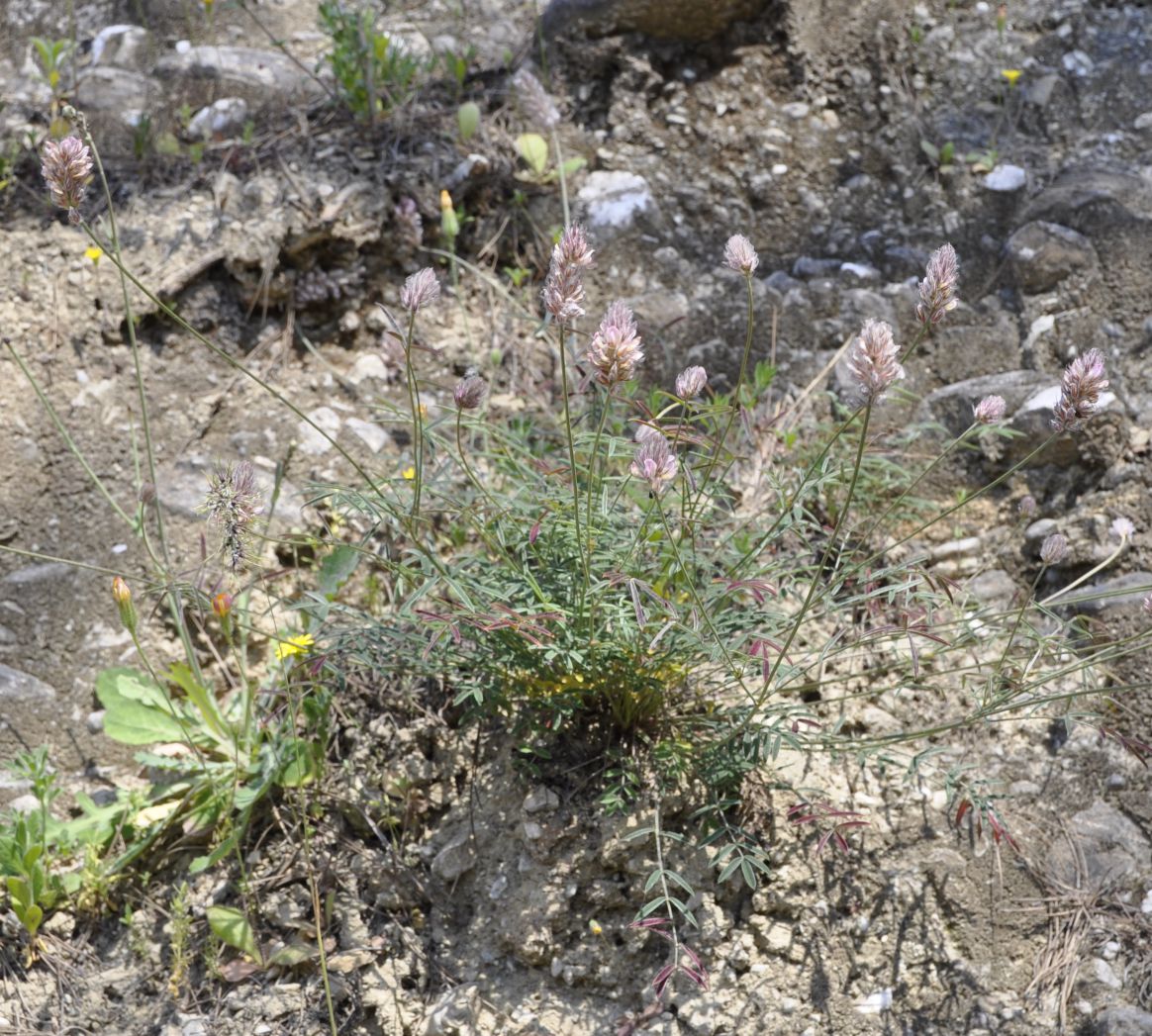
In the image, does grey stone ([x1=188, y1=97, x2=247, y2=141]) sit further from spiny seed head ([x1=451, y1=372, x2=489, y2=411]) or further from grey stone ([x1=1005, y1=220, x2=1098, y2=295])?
grey stone ([x1=1005, y1=220, x2=1098, y2=295])

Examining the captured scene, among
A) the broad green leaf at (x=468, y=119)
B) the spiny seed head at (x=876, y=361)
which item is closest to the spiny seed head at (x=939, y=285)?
the spiny seed head at (x=876, y=361)

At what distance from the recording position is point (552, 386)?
3312mm

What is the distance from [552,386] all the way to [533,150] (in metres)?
0.87

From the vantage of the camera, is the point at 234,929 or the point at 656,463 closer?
the point at 656,463

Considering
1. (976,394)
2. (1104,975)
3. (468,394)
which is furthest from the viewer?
Answer: (976,394)

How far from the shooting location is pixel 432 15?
448 cm

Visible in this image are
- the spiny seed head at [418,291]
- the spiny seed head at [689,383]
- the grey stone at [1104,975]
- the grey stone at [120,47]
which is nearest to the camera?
the spiny seed head at [418,291]

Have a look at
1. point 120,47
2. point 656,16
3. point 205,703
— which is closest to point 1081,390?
point 205,703

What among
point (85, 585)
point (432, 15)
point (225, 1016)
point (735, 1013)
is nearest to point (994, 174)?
point (432, 15)

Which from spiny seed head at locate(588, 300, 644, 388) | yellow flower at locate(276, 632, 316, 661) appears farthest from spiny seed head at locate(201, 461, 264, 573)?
spiny seed head at locate(588, 300, 644, 388)

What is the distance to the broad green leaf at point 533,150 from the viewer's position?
366 cm

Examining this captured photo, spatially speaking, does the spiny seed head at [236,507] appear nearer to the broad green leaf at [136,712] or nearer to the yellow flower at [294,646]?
the yellow flower at [294,646]

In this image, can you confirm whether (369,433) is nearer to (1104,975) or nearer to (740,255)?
(740,255)

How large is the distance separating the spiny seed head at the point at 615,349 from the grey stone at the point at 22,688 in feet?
Result: 5.91
